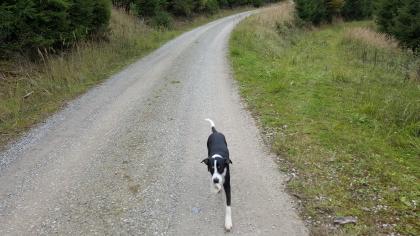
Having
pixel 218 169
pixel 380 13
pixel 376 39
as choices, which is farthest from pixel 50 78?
pixel 380 13

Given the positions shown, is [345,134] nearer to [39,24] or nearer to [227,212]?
[227,212]

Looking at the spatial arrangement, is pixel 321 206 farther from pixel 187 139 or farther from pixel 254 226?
pixel 187 139

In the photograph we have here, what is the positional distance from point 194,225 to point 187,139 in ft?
10.2

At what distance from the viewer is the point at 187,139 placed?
812 cm

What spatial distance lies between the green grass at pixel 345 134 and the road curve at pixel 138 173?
51 cm

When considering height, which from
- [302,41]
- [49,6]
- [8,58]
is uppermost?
[49,6]

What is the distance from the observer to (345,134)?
7.84 meters

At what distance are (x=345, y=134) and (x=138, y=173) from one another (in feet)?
14.0

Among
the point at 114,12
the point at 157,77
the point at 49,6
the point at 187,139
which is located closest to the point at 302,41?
the point at 114,12

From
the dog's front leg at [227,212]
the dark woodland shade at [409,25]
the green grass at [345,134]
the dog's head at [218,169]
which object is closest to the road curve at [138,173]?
the dog's front leg at [227,212]

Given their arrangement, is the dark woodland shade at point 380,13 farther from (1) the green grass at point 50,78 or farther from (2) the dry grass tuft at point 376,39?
(1) the green grass at point 50,78

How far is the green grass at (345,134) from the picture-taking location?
5.46 meters

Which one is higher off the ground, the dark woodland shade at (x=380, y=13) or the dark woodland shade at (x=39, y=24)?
the dark woodland shade at (x=39, y=24)

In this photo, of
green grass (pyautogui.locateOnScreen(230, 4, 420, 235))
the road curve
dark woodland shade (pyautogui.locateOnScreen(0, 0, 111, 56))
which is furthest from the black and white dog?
dark woodland shade (pyautogui.locateOnScreen(0, 0, 111, 56))
